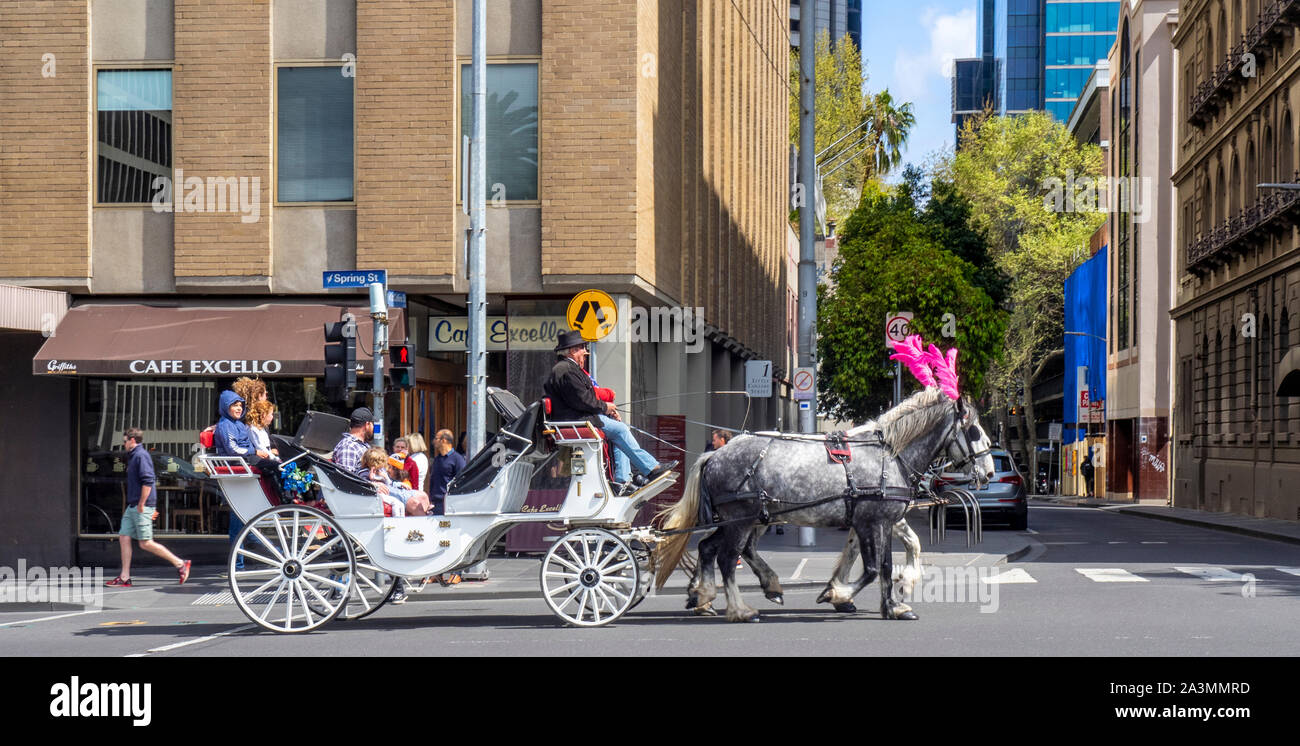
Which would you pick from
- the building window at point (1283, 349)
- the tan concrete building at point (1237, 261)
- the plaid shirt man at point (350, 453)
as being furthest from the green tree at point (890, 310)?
the plaid shirt man at point (350, 453)

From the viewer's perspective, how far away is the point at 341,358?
16.2 meters

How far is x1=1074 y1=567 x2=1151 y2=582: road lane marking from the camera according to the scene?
57.3 ft

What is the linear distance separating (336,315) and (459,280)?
1758mm

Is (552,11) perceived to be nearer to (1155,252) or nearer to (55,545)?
(55,545)

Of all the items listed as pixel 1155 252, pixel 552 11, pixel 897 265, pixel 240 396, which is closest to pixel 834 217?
pixel 1155 252

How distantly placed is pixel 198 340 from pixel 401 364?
4946mm

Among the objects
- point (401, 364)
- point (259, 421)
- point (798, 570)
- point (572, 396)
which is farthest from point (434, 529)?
point (798, 570)

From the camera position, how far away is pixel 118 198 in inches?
851

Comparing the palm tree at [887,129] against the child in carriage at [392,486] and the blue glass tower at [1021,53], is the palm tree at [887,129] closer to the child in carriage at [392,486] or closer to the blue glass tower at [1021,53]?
the child in carriage at [392,486]

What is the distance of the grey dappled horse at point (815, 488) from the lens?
13000mm

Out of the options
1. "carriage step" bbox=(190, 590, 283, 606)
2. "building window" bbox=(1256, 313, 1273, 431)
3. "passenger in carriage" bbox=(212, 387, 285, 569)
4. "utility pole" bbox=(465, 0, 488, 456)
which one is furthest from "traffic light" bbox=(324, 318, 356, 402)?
"building window" bbox=(1256, 313, 1273, 431)

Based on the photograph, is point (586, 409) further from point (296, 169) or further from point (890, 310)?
point (890, 310)

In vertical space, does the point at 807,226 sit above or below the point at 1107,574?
above

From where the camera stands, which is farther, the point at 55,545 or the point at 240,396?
the point at 55,545
